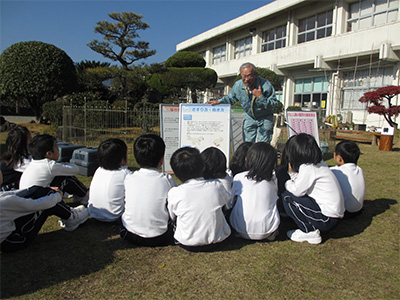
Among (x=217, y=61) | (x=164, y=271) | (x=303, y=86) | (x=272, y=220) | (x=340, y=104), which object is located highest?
(x=217, y=61)

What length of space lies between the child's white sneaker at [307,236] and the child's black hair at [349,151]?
106cm

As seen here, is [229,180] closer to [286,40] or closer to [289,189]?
[289,189]

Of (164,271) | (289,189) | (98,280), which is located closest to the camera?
(98,280)

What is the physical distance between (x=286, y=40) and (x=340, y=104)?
5.96 meters

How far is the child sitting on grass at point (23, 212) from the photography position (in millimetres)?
2193

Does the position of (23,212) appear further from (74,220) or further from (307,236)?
(307,236)

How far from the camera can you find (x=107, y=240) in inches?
107

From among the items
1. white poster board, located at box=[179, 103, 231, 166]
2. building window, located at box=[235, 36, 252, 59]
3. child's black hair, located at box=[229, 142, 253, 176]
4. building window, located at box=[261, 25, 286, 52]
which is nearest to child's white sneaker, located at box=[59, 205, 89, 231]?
child's black hair, located at box=[229, 142, 253, 176]

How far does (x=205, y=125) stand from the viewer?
14.8 ft

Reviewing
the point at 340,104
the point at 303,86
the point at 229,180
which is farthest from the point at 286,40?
the point at 229,180

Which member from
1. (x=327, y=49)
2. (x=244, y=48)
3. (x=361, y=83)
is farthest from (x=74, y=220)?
(x=244, y=48)

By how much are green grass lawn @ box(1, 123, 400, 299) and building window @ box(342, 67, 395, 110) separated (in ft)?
43.4

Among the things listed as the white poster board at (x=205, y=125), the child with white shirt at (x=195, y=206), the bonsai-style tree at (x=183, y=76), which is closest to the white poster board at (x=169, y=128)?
the white poster board at (x=205, y=125)

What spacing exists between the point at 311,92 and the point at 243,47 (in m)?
7.88
